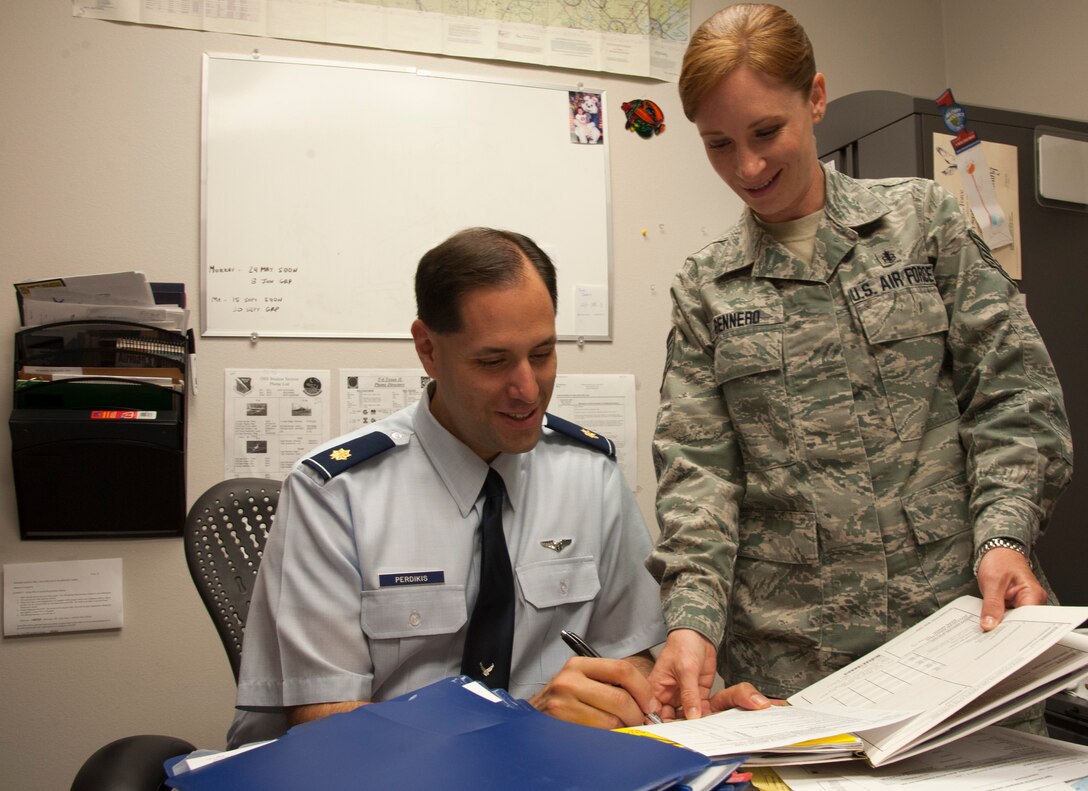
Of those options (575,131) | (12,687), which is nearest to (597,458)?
(575,131)

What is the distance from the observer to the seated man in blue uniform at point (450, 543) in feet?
3.75

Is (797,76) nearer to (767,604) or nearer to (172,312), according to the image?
(767,604)

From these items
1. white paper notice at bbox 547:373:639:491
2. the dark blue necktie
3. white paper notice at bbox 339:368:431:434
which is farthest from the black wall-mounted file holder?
the dark blue necktie

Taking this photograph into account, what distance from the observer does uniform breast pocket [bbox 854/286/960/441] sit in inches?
42.8

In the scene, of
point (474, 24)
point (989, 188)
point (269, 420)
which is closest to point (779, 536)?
point (989, 188)

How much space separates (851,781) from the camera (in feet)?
2.03

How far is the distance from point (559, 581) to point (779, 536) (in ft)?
1.05

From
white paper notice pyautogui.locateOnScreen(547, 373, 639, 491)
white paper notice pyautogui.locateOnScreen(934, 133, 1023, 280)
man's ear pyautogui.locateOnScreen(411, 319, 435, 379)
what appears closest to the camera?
man's ear pyautogui.locateOnScreen(411, 319, 435, 379)

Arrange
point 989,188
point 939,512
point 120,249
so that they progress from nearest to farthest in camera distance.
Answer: point 939,512 < point 989,188 < point 120,249

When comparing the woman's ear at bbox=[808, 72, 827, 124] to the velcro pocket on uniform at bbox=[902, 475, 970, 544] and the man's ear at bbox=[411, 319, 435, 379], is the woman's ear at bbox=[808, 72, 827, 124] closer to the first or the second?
the velcro pocket on uniform at bbox=[902, 475, 970, 544]

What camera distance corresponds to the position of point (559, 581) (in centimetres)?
125

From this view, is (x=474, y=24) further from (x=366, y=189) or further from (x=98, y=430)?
(x=98, y=430)

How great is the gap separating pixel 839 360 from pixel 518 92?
66.7 inches

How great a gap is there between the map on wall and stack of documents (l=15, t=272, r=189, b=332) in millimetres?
719
